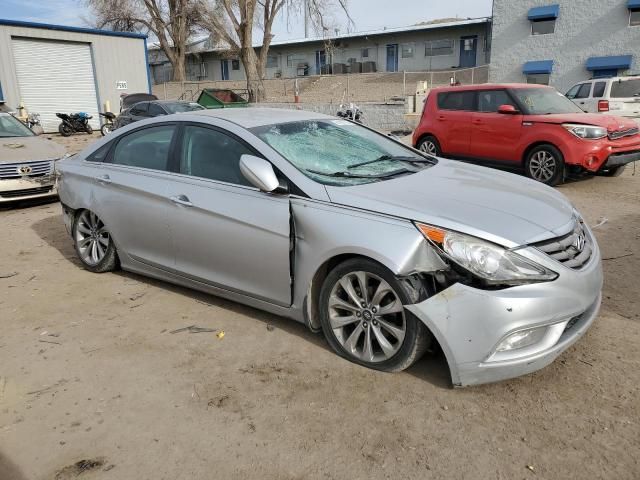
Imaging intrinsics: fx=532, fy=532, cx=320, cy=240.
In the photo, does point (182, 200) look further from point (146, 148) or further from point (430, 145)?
point (430, 145)

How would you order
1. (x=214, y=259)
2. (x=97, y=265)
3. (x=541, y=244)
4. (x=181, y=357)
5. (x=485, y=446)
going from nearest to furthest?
1. (x=485, y=446)
2. (x=541, y=244)
3. (x=181, y=357)
4. (x=214, y=259)
5. (x=97, y=265)

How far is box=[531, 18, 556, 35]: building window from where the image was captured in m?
29.3

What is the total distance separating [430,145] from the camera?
404 inches

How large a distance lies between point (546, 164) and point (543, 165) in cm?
5

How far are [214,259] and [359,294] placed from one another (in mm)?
1208

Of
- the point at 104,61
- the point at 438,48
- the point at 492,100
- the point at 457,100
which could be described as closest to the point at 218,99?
Answer: the point at 104,61

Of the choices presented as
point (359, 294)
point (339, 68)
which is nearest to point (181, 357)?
point (359, 294)

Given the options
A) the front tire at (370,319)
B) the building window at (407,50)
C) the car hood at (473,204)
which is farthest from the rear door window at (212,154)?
the building window at (407,50)

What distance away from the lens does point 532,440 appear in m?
2.58

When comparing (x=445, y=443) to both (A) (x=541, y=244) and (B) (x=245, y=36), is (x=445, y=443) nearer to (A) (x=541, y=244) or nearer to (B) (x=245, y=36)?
(A) (x=541, y=244)

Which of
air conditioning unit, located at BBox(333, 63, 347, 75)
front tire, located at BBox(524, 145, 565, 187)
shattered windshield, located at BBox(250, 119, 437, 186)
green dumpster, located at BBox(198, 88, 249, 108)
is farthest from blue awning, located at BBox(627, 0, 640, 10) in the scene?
shattered windshield, located at BBox(250, 119, 437, 186)

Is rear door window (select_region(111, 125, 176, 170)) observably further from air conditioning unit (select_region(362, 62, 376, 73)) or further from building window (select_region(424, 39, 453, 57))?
air conditioning unit (select_region(362, 62, 376, 73))

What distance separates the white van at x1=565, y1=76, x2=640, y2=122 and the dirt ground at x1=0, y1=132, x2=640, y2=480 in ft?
36.6

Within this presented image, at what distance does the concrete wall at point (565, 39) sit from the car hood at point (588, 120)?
2310 centimetres
